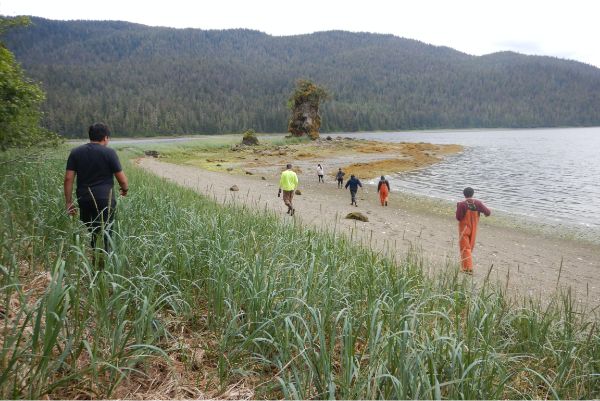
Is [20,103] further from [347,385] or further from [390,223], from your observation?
[390,223]

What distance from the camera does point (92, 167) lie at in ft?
15.2

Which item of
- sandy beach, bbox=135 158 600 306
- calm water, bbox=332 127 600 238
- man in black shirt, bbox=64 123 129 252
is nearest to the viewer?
man in black shirt, bbox=64 123 129 252

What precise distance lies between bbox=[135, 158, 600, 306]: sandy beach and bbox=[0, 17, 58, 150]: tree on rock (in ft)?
17.7

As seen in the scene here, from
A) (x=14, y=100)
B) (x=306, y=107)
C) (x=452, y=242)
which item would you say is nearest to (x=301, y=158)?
(x=306, y=107)

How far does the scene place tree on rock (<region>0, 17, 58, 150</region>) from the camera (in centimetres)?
993

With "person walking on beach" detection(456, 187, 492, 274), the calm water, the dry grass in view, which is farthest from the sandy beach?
the dry grass

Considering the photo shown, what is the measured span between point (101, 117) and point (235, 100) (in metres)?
52.5

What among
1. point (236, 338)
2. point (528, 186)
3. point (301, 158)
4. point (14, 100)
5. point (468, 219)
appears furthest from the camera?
point (301, 158)

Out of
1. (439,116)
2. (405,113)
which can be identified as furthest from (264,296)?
(439,116)

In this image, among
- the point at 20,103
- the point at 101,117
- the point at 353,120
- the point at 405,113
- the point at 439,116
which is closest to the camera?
the point at 20,103

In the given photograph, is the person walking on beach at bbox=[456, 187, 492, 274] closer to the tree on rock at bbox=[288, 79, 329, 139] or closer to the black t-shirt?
the black t-shirt

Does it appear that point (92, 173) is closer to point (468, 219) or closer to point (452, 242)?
point (468, 219)

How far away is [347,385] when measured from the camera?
2279 millimetres

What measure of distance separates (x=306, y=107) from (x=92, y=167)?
2741 inches
